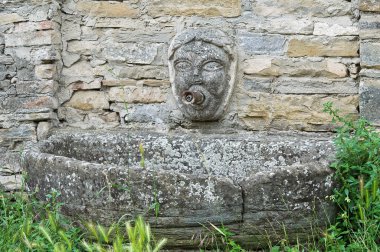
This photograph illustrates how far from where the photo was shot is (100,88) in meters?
4.83

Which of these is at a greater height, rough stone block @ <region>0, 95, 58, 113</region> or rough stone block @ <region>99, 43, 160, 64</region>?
rough stone block @ <region>99, 43, 160, 64</region>

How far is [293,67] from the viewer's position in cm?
454

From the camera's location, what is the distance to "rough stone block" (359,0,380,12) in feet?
14.0

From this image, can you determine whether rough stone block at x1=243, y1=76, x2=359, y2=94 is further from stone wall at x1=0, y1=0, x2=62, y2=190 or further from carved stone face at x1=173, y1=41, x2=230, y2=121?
stone wall at x1=0, y1=0, x2=62, y2=190

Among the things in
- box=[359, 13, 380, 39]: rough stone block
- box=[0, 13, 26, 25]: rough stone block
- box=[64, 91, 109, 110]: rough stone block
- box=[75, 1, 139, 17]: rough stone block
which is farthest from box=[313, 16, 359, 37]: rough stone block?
box=[0, 13, 26, 25]: rough stone block

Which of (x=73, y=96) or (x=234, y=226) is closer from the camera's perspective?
(x=234, y=226)

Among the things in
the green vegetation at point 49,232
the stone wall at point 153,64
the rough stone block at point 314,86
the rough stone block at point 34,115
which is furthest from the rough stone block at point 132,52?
the green vegetation at point 49,232

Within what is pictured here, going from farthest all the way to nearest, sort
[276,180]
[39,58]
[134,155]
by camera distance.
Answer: [39,58] → [134,155] → [276,180]

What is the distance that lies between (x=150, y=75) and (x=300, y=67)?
1010 mm

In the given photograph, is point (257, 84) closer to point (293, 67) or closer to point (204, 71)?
point (293, 67)

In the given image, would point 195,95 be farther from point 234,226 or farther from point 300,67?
point 234,226

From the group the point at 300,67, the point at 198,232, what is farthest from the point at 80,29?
the point at 198,232

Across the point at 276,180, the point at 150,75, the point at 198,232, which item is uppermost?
the point at 150,75

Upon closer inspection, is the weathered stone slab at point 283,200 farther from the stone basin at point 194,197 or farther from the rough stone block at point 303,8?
the rough stone block at point 303,8
